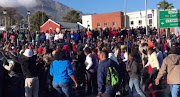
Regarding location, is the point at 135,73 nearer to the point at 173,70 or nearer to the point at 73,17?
the point at 173,70

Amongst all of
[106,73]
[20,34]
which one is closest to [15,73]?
[106,73]

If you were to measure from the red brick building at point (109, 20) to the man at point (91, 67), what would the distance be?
46.6 meters

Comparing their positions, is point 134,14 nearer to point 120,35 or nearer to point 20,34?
point 120,35

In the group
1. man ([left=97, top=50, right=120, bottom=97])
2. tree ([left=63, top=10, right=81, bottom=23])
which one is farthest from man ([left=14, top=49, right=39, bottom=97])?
tree ([left=63, top=10, right=81, bottom=23])

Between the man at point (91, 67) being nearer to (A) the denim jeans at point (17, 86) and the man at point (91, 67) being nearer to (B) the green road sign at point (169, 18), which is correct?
(A) the denim jeans at point (17, 86)

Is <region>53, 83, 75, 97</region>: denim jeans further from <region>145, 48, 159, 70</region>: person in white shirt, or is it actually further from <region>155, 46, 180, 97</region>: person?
<region>145, 48, 159, 70</region>: person in white shirt

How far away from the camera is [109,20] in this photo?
→ 56.2 meters

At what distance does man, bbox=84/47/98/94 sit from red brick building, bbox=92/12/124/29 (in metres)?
46.6

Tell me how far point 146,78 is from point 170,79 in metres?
3.66

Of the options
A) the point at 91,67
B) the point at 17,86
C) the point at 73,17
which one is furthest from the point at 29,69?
the point at 73,17

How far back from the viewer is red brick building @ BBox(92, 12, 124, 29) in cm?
5469

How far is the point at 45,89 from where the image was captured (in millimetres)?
9789

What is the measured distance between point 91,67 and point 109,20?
4855 centimetres

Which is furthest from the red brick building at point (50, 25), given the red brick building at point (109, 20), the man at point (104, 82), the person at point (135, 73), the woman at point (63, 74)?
the man at point (104, 82)
